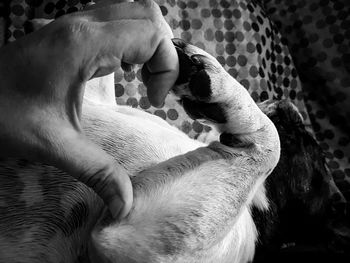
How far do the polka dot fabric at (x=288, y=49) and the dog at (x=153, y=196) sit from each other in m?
0.73

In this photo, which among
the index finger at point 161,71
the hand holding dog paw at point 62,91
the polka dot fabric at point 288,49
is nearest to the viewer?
the hand holding dog paw at point 62,91

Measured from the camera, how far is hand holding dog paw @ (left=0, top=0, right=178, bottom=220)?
631mm

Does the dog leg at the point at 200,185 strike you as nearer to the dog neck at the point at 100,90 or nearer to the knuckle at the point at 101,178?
the knuckle at the point at 101,178

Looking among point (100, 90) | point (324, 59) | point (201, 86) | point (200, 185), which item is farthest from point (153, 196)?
point (324, 59)

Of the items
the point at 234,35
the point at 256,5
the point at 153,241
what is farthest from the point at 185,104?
the point at 256,5

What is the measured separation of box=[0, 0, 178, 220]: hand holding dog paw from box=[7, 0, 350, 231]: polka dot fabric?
3.12ft

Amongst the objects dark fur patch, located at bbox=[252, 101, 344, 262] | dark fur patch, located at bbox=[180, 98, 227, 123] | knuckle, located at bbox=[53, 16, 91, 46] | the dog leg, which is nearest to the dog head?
dark fur patch, located at bbox=[252, 101, 344, 262]

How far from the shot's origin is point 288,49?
1949 millimetres

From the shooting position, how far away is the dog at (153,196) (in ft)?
2.52

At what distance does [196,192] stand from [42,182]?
0.88ft

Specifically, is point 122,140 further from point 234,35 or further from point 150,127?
point 234,35

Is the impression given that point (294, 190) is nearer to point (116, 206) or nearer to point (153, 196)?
point (153, 196)

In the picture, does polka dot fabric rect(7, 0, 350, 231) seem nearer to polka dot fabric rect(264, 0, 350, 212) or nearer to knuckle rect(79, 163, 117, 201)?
polka dot fabric rect(264, 0, 350, 212)

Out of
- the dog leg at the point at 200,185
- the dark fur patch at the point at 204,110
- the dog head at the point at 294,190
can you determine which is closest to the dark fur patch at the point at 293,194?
the dog head at the point at 294,190
